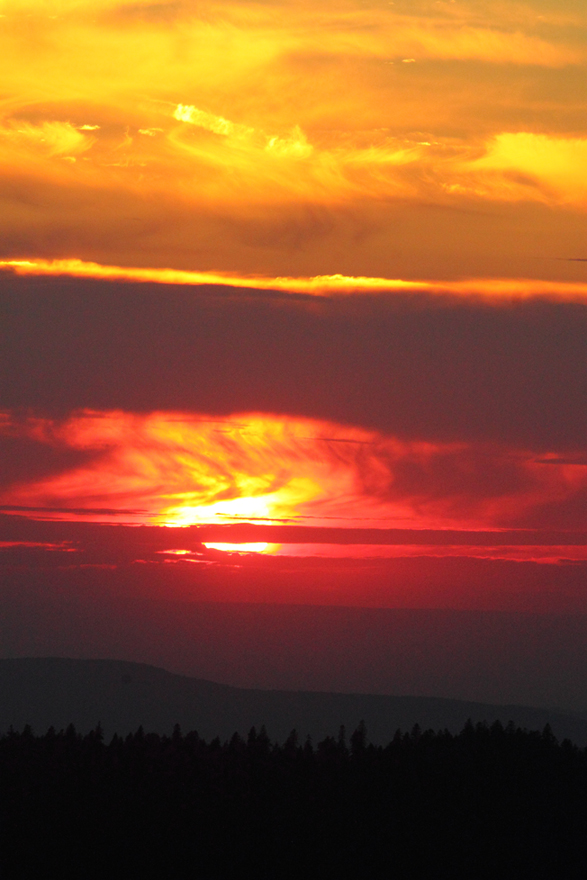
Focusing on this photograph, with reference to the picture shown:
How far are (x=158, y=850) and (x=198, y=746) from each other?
37509 millimetres

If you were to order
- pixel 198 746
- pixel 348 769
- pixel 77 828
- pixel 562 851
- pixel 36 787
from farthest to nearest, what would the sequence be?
pixel 198 746, pixel 348 769, pixel 36 787, pixel 77 828, pixel 562 851

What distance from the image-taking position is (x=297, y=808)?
12375cm

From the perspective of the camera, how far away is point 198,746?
148375mm

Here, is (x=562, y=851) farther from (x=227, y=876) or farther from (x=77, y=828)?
(x=77, y=828)

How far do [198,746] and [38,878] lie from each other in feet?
154

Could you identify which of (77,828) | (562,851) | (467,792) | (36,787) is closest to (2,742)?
(36,787)

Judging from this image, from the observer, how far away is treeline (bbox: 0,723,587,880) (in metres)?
105

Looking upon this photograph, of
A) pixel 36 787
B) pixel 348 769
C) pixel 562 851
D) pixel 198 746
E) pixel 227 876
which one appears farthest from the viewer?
pixel 198 746

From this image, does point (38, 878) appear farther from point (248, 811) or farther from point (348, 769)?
point (348, 769)

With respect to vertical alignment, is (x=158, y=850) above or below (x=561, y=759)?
below

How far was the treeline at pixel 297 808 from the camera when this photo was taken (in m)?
105

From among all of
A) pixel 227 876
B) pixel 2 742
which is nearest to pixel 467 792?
pixel 227 876

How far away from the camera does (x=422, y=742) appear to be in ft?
466

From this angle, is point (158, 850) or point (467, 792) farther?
point (467, 792)
